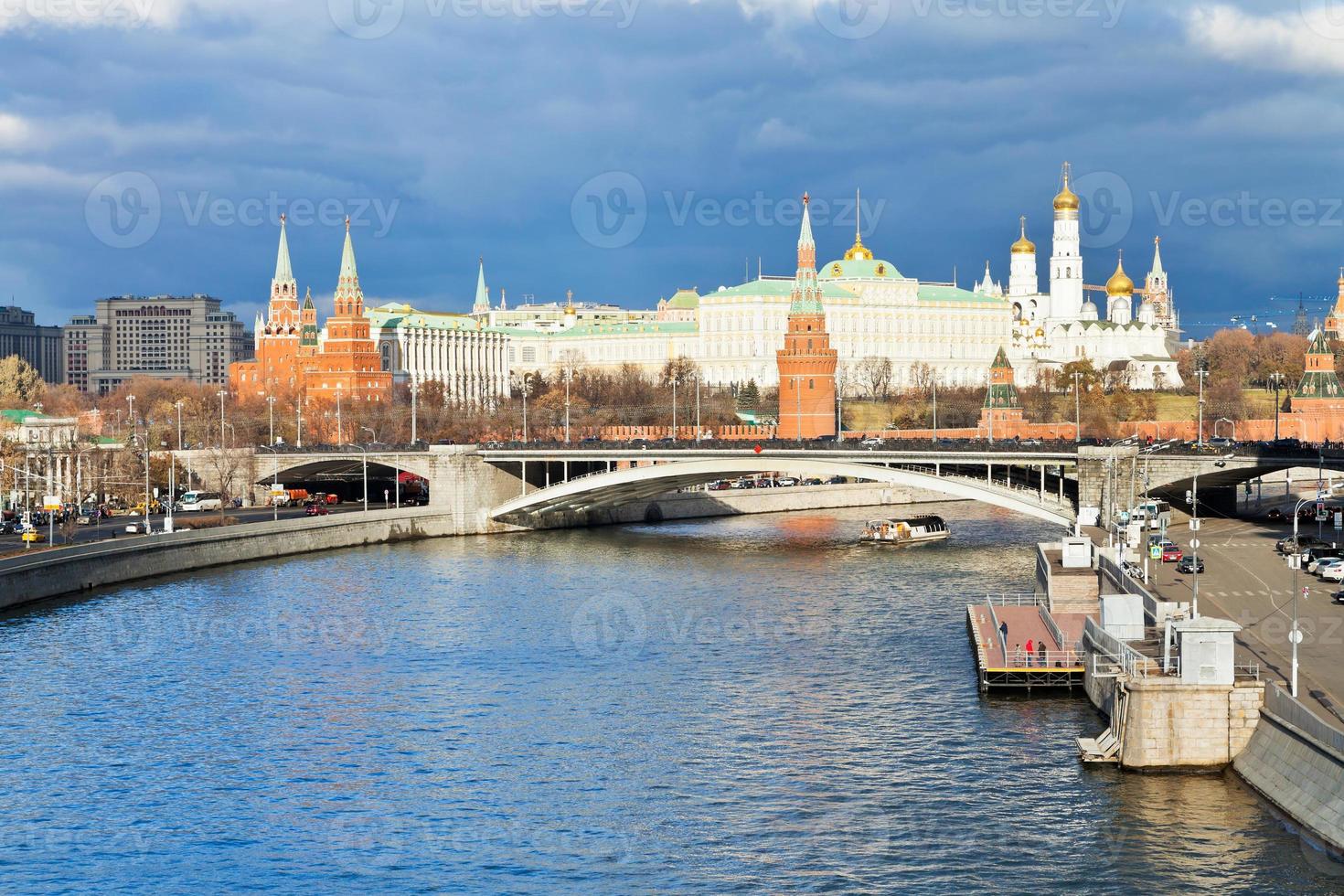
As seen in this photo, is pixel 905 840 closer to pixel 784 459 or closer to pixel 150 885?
pixel 150 885

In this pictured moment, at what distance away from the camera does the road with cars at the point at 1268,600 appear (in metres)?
28.6

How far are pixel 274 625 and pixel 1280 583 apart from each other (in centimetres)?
2379

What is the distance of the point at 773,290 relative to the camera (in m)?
153

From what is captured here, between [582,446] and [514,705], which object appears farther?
[582,446]

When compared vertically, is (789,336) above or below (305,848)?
above

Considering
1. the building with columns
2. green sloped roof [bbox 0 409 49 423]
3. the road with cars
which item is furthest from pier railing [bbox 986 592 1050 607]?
the building with columns

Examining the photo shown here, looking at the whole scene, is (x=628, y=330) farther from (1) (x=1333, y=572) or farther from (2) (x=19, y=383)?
(1) (x=1333, y=572)

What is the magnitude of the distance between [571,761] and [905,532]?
37.1 metres

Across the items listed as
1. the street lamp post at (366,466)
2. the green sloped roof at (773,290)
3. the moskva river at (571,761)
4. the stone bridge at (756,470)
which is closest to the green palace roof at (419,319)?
the green sloped roof at (773,290)

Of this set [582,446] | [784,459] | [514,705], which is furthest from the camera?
[582,446]

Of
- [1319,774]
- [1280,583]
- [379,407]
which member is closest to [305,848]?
[1319,774]

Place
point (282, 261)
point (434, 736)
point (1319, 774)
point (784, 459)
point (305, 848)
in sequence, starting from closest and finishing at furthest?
1. point (1319, 774)
2. point (305, 848)
3. point (434, 736)
4. point (784, 459)
5. point (282, 261)

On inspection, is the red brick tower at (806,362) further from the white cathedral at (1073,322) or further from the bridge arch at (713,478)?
the white cathedral at (1073,322)

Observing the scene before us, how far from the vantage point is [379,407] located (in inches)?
4584
